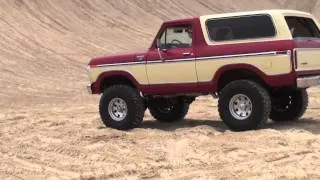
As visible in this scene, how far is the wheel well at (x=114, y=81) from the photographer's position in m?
11.9

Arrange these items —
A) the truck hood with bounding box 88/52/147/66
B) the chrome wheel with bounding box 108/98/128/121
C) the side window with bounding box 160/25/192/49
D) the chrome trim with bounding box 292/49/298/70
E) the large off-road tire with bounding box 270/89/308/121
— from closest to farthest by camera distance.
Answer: the chrome trim with bounding box 292/49/298/70 → the side window with bounding box 160/25/192/49 → the truck hood with bounding box 88/52/147/66 → the chrome wheel with bounding box 108/98/128/121 → the large off-road tire with bounding box 270/89/308/121

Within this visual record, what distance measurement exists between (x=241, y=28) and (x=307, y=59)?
3.86ft

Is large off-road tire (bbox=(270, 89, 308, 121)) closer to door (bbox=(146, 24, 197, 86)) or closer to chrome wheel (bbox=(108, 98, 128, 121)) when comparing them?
door (bbox=(146, 24, 197, 86))

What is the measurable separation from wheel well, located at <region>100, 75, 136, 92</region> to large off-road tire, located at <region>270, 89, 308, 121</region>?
2584 mm

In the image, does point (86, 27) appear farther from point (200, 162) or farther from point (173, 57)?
point (200, 162)

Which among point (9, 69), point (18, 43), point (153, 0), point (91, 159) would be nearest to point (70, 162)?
point (91, 159)

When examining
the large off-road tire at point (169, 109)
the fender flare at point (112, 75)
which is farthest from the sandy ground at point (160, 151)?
the fender flare at point (112, 75)

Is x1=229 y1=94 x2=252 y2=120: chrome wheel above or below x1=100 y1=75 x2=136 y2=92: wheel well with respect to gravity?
below

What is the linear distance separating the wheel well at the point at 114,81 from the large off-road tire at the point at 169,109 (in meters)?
0.83

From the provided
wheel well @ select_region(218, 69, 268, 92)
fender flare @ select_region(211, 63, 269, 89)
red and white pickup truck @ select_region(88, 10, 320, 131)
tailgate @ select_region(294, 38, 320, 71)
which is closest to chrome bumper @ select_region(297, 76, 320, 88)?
red and white pickup truck @ select_region(88, 10, 320, 131)

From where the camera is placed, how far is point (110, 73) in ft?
38.7

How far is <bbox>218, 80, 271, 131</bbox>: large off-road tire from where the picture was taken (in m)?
10.2

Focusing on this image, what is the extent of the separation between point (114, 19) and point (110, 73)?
2156cm

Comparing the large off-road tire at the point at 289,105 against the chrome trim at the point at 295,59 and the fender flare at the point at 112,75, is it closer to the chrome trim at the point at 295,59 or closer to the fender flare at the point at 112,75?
the chrome trim at the point at 295,59
